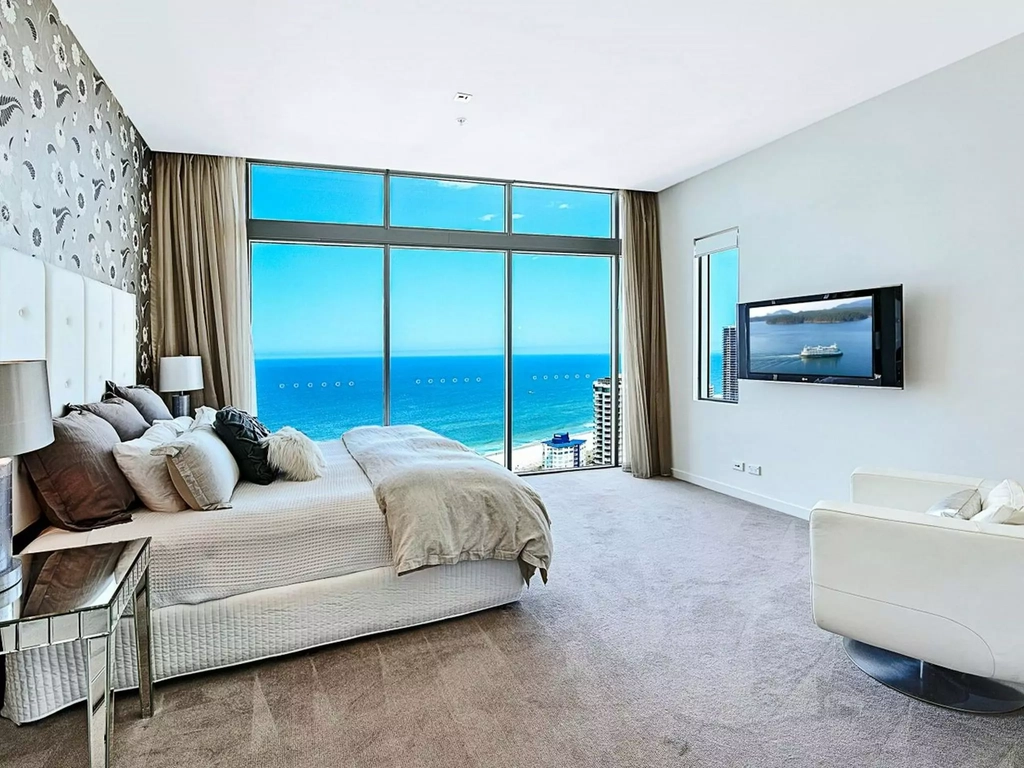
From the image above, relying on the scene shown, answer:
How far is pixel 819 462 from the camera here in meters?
4.27

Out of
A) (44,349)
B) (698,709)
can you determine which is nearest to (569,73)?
(44,349)

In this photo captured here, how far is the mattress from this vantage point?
217cm

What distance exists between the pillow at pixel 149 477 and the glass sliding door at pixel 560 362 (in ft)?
12.5

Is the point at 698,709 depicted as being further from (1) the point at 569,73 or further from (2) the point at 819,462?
(1) the point at 569,73

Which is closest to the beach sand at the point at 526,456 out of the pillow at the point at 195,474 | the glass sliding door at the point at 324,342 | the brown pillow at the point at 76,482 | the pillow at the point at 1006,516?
the glass sliding door at the point at 324,342

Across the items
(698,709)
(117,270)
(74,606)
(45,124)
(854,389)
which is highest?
(45,124)

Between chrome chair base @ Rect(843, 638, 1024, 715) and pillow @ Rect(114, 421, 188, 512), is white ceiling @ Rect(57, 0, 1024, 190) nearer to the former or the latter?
pillow @ Rect(114, 421, 188, 512)

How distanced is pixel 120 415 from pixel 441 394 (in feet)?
10.6

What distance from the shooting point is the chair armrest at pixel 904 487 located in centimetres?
265

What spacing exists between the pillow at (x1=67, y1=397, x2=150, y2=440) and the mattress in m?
0.60

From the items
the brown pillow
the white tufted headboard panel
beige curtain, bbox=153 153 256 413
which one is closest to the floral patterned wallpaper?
the white tufted headboard panel

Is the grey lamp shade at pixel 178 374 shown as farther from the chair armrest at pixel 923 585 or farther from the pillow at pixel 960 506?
the pillow at pixel 960 506

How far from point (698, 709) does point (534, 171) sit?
438 centimetres

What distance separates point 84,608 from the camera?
4.98 ft
